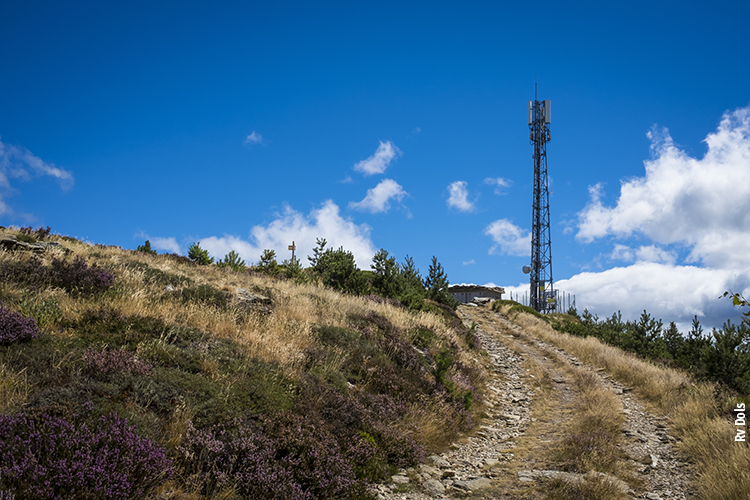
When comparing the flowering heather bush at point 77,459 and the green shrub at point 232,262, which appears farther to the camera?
the green shrub at point 232,262

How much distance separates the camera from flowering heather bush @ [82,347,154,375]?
5359mm

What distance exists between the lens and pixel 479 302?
144 ft

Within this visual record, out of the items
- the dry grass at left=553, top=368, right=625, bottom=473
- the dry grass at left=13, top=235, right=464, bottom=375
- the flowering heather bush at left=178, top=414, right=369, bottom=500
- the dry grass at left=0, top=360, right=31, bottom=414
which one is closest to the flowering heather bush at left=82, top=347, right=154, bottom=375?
the dry grass at left=0, top=360, right=31, bottom=414

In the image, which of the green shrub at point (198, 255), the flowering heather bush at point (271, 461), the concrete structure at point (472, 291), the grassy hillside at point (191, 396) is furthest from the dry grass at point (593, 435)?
the concrete structure at point (472, 291)

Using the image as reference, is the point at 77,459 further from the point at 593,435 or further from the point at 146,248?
the point at 146,248

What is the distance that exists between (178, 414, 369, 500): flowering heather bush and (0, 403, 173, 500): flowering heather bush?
1.61 feet

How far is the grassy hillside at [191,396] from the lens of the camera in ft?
13.4

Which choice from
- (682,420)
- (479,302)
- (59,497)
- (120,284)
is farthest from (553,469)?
(479,302)

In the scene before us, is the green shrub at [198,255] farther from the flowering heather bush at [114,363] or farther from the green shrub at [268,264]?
the flowering heather bush at [114,363]

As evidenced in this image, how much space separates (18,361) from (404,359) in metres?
7.83

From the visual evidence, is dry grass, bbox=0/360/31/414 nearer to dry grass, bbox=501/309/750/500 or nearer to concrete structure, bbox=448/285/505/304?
dry grass, bbox=501/309/750/500

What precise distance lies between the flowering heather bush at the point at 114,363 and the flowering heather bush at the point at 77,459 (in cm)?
106

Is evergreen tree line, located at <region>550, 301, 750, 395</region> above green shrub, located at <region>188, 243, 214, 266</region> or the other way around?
the other way around

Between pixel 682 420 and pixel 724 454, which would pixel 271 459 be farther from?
pixel 682 420
